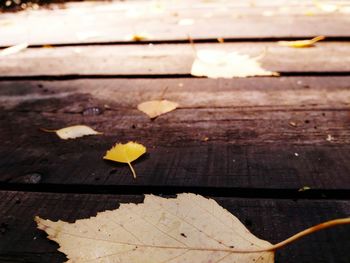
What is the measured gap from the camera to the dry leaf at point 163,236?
0.46 m

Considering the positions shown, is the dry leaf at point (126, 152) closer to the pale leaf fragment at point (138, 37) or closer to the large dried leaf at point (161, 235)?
the large dried leaf at point (161, 235)

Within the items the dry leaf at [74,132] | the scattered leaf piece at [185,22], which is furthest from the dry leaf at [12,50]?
the dry leaf at [74,132]

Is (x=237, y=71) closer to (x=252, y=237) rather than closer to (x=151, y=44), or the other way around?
(x=151, y=44)

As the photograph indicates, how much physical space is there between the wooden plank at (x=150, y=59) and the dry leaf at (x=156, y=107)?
245mm

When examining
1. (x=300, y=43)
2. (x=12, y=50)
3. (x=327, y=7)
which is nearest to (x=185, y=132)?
(x=300, y=43)

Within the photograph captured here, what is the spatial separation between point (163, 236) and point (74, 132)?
391 mm

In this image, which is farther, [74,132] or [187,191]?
[74,132]

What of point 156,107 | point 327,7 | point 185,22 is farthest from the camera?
point 327,7

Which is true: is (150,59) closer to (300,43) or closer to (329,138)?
(300,43)

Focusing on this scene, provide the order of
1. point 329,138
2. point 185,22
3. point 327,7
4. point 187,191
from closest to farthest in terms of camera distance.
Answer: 1. point 187,191
2. point 329,138
3. point 185,22
4. point 327,7

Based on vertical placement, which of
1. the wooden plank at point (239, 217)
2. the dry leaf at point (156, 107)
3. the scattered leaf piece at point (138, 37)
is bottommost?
the wooden plank at point (239, 217)

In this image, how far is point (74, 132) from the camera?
2.61 feet

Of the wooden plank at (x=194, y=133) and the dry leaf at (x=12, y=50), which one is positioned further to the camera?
the dry leaf at (x=12, y=50)

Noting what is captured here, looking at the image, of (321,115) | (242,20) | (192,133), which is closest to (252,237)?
(192,133)
